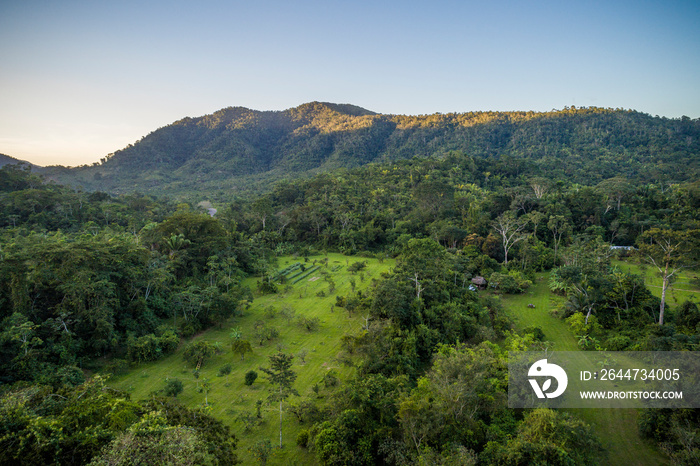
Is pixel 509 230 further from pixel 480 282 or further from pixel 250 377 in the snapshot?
pixel 250 377

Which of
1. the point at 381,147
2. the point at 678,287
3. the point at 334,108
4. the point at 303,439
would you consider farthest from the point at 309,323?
the point at 334,108

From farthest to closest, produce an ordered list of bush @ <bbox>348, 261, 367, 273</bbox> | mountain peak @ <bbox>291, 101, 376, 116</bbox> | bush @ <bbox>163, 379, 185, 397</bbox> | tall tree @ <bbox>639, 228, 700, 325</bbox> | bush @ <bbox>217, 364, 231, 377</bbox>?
mountain peak @ <bbox>291, 101, 376, 116</bbox>
bush @ <bbox>348, 261, 367, 273</bbox>
tall tree @ <bbox>639, 228, 700, 325</bbox>
bush @ <bbox>217, 364, 231, 377</bbox>
bush @ <bbox>163, 379, 185, 397</bbox>

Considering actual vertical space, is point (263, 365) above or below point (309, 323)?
below

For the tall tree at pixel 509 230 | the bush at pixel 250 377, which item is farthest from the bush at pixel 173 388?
the tall tree at pixel 509 230

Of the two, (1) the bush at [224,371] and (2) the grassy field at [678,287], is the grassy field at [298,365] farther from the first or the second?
(1) the bush at [224,371]

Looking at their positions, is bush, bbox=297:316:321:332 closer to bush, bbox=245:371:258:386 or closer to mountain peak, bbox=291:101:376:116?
bush, bbox=245:371:258:386

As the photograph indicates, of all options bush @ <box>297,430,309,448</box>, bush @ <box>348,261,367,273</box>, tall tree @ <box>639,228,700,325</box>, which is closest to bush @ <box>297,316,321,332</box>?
bush @ <box>297,430,309,448</box>
